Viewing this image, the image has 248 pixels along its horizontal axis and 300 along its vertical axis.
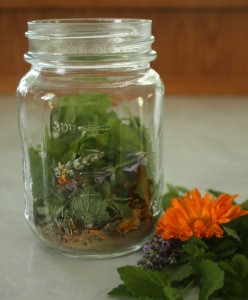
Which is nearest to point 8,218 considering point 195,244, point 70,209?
point 70,209

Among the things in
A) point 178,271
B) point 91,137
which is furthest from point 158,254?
point 91,137

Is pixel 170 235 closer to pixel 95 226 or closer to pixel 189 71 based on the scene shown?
pixel 95 226

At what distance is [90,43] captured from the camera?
0.58 metres

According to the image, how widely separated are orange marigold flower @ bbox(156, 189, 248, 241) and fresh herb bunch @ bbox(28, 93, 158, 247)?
0.04 metres

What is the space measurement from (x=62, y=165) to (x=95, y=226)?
0.08 meters

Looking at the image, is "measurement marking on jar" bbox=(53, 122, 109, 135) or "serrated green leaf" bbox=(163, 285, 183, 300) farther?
"measurement marking on jar" bbox=(53, 122, 109, 135)

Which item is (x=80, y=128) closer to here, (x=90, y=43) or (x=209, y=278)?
(x=90, y=43)

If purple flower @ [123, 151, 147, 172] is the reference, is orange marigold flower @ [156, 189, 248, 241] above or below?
below

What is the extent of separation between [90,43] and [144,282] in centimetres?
26

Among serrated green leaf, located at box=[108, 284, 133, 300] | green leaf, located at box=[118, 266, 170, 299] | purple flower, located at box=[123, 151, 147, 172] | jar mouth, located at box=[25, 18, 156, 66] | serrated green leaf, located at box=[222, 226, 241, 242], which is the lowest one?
serrated green leaf, located at box=[108, 284, 133, 300]

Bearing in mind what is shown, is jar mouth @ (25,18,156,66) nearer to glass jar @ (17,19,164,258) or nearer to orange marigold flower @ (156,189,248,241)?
glass jar @ (17,19,164,258)

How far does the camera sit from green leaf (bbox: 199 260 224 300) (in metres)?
0.50

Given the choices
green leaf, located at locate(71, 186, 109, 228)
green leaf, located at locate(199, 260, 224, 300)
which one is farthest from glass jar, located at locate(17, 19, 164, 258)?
green leaf, located at locate(199, 260, 224, 300)

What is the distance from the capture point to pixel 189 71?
156 cm
